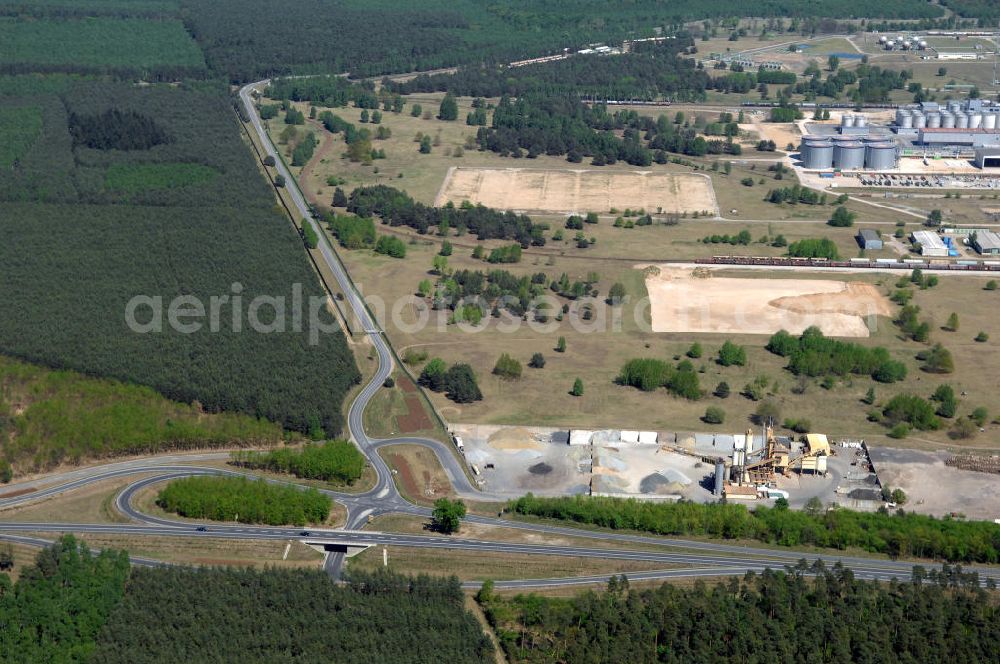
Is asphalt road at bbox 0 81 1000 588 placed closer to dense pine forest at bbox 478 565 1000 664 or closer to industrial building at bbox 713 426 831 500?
dense pine forest at bbox 478 565 1000 664

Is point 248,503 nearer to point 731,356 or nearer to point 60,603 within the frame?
point 60,603

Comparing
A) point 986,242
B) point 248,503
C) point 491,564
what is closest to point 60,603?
point 248,503

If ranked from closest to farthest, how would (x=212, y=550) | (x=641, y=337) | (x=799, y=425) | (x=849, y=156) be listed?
(x=212, y=550) → (x=799, y=425) → (x=641, y=337) → (x=849, y=156)

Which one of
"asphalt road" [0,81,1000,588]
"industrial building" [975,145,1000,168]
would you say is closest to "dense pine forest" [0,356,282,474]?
"asphalt road" [0,81,1000,588]

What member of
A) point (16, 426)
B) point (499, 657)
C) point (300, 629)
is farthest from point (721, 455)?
point (16, 426)

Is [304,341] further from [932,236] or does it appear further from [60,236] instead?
[932,236]
